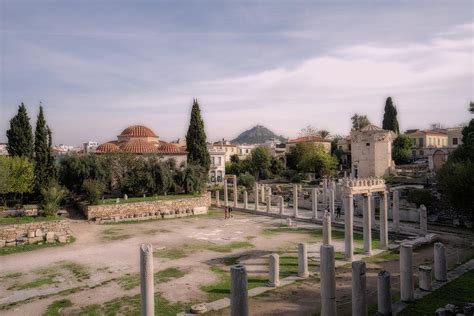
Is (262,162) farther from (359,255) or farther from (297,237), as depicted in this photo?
(359,255)

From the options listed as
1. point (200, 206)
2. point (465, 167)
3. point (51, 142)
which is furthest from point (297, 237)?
point (51, 142)

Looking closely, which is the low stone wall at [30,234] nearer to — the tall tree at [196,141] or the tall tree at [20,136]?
the tall tree at [20,136]

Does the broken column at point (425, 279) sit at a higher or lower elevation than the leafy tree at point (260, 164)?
lower

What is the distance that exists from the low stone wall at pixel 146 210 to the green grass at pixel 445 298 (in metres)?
19.9

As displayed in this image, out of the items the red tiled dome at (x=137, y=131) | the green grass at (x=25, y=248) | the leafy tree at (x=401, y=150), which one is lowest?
the green grass at (x=25, y=248)

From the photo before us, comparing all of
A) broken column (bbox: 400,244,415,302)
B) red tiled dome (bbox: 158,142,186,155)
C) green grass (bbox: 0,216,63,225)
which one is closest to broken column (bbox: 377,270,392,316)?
broken column (bbox: 400,244,415,302)

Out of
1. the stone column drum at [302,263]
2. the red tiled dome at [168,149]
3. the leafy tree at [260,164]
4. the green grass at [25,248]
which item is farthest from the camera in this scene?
the leafy tree at [260,164]

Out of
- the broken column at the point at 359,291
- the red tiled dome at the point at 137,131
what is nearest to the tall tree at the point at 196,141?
the red tiled dome at the point at 137,131

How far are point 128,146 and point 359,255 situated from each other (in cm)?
2691

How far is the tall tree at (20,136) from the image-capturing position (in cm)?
2941

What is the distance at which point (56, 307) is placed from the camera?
11070mm

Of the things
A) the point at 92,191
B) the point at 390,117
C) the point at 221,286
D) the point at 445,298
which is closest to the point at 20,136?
the point at 92,191

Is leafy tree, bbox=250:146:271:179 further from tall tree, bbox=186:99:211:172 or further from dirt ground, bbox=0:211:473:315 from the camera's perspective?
dirt ground, bbox=0:211:473:315

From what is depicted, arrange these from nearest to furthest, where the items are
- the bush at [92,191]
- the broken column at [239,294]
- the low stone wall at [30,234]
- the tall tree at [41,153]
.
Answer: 1. the broken column at [239,294]
2. the low stone wall at [30,234]
3. the bush at [92,191]
4. the tall tree at [41,153]
